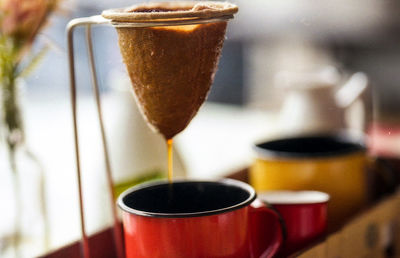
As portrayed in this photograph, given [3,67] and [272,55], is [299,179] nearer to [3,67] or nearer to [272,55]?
[3,67]

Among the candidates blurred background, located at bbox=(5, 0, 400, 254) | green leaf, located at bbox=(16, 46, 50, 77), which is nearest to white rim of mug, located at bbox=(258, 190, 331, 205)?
blurred background, located at bbox=(5, 0, 400, 254)

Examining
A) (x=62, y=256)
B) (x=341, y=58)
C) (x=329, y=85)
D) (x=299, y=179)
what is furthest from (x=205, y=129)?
(x=341, y=58)

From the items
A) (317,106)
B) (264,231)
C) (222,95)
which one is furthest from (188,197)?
(222,95)

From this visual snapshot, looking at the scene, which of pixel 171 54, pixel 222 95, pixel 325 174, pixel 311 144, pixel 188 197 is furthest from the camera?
pixel 222 95

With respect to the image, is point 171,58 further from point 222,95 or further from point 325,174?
point 222,95

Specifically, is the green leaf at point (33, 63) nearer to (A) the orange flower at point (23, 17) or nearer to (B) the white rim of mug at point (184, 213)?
(A) the orange flower at point (23, 17)

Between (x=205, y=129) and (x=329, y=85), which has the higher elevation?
(x=329, y=85)

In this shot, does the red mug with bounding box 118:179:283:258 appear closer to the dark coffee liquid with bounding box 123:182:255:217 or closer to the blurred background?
the dark coffee liquid with bounding box 123:182:255:217
